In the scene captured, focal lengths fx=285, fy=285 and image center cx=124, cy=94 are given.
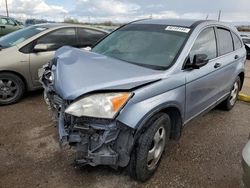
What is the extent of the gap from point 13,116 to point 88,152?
2598 mm

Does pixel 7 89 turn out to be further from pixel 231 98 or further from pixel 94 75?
pixel 231 98

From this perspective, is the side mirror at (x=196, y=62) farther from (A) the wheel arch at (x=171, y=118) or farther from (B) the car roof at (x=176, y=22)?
(B) the car roof at (x=176, y=22)

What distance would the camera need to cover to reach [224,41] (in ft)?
15.6

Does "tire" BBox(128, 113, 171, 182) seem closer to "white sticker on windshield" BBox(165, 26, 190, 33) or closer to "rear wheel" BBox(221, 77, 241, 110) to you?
"white sticker on windshield" BBox(165, 26, 190, 33)

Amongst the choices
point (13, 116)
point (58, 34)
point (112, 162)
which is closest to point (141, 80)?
point (112, 162)

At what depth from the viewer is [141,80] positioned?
290 centimetres

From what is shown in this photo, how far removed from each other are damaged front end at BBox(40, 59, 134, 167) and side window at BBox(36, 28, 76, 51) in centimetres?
329

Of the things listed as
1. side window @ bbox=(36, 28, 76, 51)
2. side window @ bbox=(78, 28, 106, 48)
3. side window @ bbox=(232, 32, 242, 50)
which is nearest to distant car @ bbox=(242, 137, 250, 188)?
side window @ bbox=(232, 32, 242, 50)

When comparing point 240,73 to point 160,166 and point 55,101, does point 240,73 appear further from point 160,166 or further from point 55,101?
point 55,101

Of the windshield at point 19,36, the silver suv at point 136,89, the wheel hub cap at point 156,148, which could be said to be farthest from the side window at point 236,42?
the windshield at point 19,36

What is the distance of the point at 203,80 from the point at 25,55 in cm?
338

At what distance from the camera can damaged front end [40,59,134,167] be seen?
2652mm

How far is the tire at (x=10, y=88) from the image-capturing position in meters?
5.26

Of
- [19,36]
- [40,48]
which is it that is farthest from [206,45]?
[19,36]
